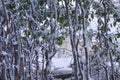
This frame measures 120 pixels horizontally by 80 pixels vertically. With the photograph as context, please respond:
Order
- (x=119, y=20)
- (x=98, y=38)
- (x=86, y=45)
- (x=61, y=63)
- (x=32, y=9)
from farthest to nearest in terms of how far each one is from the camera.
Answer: (x=61, y=63)
(x=98, y=38)
(x=32, y=9)
(x=119, y=20)
(x=86, y=45)

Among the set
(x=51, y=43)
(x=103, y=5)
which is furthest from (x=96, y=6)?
(x=51, y=43)

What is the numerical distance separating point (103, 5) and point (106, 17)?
237 millimetres

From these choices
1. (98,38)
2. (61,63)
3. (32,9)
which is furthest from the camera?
(61,63)

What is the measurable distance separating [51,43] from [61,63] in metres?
4.72

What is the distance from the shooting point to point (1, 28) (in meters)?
4.96

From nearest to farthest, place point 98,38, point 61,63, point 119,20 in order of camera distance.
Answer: point 119,20 → point 98,38 → point 61,63

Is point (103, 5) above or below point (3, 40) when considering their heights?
above

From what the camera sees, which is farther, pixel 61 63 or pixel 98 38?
pixel 61 63

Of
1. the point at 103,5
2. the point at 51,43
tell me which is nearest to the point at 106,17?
the point at 103,5

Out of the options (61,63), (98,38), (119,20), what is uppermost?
(119,20)

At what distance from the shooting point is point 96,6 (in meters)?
4.85

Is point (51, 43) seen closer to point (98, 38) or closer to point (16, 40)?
point (16, 40)

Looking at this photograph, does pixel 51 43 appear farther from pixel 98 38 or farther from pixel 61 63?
pixel 61 63

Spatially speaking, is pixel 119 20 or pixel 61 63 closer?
pixel 119 20
